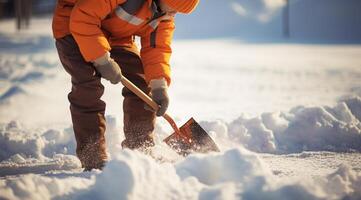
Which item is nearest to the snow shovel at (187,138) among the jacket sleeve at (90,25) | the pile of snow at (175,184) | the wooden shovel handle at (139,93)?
the wooden shovel handle at (139,93)

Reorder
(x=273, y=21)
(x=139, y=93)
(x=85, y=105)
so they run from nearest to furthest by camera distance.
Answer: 1. (x=85, y=105)
2. (x=139, y=93)
3. (x=273, y=21)

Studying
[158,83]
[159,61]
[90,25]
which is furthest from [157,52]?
[90,25]

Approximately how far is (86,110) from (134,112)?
0.35 meters

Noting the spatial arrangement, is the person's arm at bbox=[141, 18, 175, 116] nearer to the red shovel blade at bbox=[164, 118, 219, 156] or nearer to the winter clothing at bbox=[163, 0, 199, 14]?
the red shovel blade at bbox=[164, 118, 219, 156]

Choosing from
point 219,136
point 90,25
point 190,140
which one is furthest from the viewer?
point 219,136

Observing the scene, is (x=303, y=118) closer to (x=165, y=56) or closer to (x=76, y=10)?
(x=165, y=56)

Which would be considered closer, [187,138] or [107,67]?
[107,67]

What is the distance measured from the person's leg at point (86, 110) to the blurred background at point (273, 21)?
324 inches

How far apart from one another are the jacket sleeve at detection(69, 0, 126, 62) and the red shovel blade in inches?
24.7

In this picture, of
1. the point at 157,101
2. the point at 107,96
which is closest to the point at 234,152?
the point at 157,101

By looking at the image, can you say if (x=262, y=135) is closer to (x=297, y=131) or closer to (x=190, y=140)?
(x=297, y=131)

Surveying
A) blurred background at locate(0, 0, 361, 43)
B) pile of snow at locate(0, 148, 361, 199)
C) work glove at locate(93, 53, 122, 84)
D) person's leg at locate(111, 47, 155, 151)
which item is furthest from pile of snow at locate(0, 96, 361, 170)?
blurred background at locate(0, 0, 361, 43)

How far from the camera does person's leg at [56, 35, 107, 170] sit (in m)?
2.37

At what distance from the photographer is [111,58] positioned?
253cm
